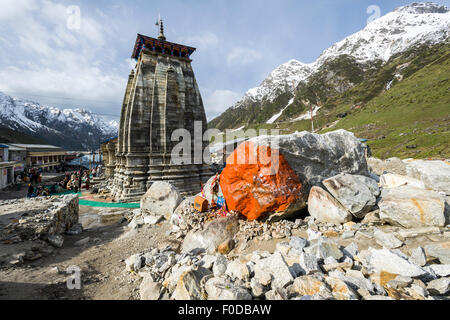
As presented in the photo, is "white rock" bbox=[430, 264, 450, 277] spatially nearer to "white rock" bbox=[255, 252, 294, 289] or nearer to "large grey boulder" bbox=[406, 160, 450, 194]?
"white rock" bbox=[255, 252, 294, 289]

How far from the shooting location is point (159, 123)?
1603 centimetres

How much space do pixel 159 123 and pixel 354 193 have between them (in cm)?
1418

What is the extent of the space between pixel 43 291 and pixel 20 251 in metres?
2.46

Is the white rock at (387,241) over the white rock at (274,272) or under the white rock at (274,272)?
over

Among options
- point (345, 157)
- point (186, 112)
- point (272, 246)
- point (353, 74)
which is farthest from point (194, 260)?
point (353, 74)

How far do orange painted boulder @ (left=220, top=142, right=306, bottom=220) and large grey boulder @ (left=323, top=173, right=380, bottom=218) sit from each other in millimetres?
1091

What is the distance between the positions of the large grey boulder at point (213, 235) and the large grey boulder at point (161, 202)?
318cm

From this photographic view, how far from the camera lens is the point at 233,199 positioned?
6699mm

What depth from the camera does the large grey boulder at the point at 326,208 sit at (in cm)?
598

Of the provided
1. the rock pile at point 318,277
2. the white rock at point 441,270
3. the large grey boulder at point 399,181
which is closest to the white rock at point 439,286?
the rock pile at point 318,277

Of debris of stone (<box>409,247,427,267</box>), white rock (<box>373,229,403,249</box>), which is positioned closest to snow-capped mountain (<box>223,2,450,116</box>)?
white rock (<box>373,229,403,249</box>)

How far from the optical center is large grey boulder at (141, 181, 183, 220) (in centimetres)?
946

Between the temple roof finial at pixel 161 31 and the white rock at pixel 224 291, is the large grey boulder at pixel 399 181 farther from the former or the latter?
the temple roof finial at pixel 161 31
